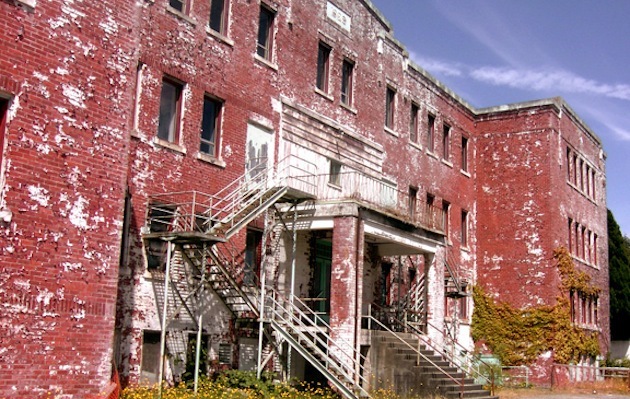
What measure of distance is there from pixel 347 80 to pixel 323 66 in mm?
1587

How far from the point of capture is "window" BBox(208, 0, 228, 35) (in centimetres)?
1927

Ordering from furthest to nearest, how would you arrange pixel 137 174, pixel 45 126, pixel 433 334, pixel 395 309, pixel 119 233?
pixel 395 309
pixel 433 334
pixel 137 174
pixel 119 233
pixel 45 126

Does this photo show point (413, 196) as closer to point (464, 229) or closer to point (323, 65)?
point (464, 229)

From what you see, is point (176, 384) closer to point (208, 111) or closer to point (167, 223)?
point (167, 223)

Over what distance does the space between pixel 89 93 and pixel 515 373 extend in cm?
2415

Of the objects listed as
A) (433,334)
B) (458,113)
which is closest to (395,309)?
(433,334)

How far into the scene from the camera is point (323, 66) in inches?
936

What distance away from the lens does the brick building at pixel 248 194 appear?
11.1m

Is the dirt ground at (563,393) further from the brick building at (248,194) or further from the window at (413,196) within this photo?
the window at (413,196)

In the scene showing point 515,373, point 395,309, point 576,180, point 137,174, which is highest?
point 576,180

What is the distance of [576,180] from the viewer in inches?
1446

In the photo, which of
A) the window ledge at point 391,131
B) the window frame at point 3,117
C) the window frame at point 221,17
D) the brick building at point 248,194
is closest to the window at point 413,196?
the brick building at point 248,194

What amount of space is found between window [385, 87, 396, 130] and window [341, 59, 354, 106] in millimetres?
2710

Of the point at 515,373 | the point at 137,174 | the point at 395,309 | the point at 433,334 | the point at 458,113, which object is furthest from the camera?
the point at 458,113
